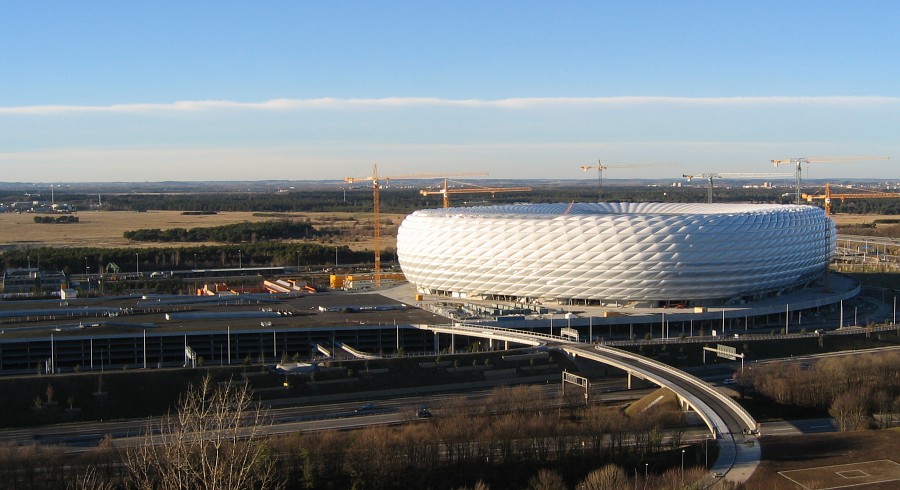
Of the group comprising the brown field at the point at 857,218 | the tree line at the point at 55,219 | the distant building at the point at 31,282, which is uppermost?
the brown field at the point at 857,218

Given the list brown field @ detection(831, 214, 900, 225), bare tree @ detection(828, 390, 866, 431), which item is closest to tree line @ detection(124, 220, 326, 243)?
brown field @ detection(831, 214, 900, 225)

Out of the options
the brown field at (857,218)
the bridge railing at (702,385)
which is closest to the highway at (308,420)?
the bridge railing at (702,385)

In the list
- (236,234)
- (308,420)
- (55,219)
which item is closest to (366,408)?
(308,420)

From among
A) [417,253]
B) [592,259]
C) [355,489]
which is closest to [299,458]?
[355,489]

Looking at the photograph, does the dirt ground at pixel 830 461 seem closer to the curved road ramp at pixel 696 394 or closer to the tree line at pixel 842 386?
the curved road ramp at pixel 696 394

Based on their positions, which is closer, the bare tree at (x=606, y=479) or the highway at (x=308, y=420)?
the bare tree at (x=606, y=479)

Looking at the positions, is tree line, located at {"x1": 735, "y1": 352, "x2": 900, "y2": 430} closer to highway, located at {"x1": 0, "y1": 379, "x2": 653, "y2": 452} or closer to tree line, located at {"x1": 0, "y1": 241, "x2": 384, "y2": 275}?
highway, located at {"x1": 0, "y1": 379, "x2": 653, "y2": 452}

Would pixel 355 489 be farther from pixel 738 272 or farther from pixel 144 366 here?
pixel 738 272
